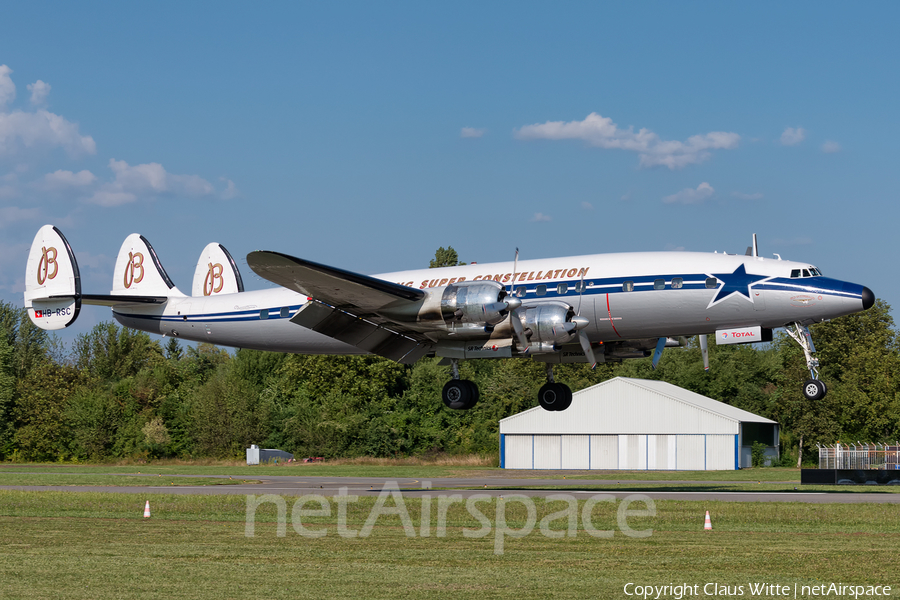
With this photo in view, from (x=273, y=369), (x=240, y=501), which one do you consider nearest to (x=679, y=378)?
(x=273, y=369)

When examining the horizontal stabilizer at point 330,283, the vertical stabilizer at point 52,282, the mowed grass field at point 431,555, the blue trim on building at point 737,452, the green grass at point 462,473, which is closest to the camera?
the mowed grass field at point 431,555

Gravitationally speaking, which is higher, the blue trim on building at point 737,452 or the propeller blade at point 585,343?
the propeller blade at point 585,343

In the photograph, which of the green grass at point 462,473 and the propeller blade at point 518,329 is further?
the green grass at point 462,473

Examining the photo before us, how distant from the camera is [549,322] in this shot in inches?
1069

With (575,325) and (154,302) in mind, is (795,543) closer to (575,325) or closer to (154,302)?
(575,325)

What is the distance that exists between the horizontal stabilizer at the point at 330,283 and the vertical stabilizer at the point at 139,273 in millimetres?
10321

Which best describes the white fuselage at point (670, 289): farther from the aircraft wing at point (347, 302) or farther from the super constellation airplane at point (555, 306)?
the aircraft wing at point (347, 302)

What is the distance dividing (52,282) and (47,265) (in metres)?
0.84

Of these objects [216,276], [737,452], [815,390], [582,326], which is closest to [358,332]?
[582,326]

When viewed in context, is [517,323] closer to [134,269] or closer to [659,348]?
[659,348]

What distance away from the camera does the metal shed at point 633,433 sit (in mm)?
66938

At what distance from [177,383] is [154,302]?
200 ft

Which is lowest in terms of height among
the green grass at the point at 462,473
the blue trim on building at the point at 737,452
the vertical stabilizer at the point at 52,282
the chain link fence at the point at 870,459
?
the green grass at the point at 462,473

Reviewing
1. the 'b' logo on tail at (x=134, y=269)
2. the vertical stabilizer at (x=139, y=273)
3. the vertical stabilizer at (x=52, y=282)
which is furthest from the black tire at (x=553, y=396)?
the vertical stabilizer at (x=52, y=282)
